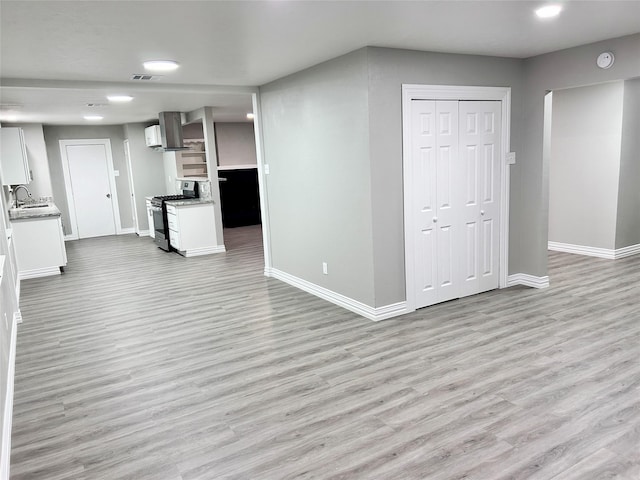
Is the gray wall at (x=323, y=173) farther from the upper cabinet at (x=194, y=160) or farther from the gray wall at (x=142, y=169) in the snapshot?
the gray wall at (x=142, y=169)

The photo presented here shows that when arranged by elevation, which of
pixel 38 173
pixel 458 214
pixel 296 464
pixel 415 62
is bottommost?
pixel 296 464

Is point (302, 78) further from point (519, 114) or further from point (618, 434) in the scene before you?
point (618, 434)

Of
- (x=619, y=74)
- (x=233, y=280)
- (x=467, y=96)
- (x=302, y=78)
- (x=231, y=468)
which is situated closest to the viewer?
(x=231, y=468)

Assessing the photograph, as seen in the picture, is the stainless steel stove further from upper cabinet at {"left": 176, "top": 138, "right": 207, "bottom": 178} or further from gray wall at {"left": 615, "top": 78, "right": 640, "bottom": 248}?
gray wall at {"left": 615, "top": 78, "right": 640, "bottom": 248}

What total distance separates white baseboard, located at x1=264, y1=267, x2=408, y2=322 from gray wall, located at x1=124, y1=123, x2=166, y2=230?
5.57 meters

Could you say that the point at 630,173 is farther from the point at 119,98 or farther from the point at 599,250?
the point at 119,98

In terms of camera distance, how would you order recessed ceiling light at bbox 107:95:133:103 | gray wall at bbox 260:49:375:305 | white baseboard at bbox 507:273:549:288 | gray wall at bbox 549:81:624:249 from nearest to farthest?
gray wall at bbox 260:49:375:305 → white baseboard at bbox 507:273:549:288 → recessed ceiling light at bbox 107:95:133:103 → gray wall at bbox 549:81:624:249

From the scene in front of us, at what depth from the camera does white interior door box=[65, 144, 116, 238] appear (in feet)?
32.6

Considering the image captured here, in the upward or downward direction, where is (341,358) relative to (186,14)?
downward

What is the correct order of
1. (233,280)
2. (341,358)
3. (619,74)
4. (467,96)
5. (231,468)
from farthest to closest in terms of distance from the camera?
(233,280), (467,96), (619,74), (341,358), (231,468)

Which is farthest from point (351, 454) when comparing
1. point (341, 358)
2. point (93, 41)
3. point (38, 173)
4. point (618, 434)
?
point (38, 173)

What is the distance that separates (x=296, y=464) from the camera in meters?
2.32

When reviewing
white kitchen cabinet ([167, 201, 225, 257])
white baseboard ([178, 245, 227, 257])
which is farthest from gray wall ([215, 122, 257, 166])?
white baseboard ([178, 245, 227, 257])

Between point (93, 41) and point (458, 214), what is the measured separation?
3398mm
